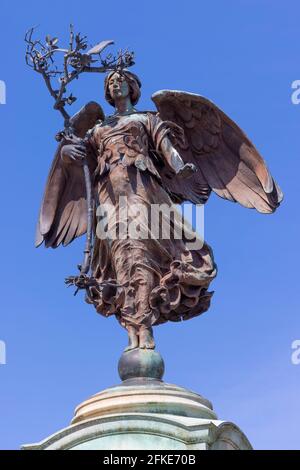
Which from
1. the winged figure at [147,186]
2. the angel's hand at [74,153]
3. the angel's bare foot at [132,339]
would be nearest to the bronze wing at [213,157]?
the winged figure at [147,186]

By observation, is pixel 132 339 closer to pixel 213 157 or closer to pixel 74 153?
pixel 74 153

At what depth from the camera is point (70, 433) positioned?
973cm

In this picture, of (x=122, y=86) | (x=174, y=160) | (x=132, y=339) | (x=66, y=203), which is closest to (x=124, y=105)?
(x=122, y=86)

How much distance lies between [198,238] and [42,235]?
1.82 m

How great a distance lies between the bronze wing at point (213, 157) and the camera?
1159cm

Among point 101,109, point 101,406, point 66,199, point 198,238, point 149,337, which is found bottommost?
point 101,406

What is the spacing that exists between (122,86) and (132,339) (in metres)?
2.64

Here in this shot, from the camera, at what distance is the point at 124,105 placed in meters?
11.7

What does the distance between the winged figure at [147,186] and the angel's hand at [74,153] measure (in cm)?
1
